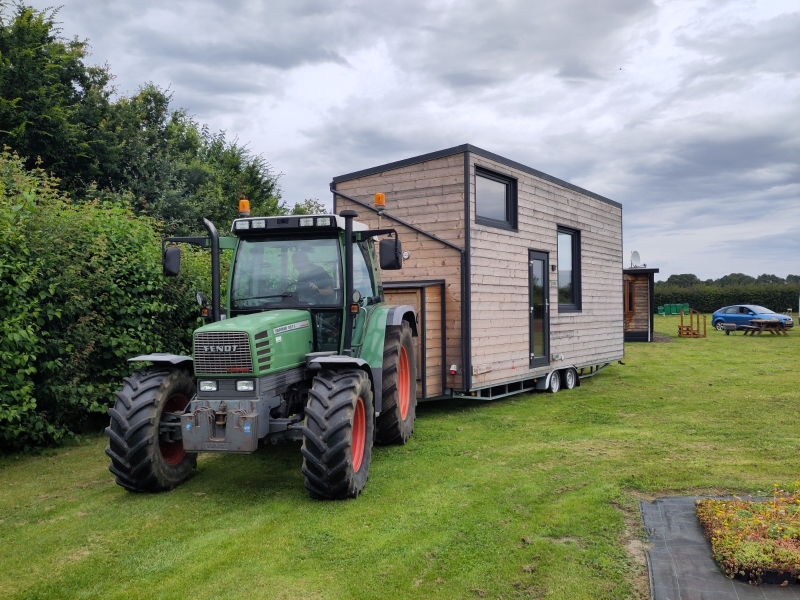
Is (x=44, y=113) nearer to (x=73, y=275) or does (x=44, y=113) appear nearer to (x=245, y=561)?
(x=73, y=275)

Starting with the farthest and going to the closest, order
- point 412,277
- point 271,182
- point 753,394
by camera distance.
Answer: point 271,182
point 753,394
point 412,277

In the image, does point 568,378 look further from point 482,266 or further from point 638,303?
point 638,303

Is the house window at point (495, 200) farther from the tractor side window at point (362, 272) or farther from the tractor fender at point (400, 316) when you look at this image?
the tractor side window at point (362, 272)

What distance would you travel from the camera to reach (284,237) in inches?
235

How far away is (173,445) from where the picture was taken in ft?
18.1

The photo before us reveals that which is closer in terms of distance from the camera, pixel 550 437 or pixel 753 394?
pixel 550 437

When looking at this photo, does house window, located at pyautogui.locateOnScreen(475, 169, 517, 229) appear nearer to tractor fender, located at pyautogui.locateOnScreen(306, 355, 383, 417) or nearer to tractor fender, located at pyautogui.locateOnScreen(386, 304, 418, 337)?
tractor fender, located at pyautogui.locateOnScreen(386, 304, 418, 337)

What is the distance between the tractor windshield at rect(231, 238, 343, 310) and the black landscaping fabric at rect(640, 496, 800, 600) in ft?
10.2

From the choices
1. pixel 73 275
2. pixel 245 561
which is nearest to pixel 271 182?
pixel 73 275

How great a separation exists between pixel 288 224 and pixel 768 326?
24943mm

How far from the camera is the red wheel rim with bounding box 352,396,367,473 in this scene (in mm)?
5271

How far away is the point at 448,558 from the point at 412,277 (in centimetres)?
549

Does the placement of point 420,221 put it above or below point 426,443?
above

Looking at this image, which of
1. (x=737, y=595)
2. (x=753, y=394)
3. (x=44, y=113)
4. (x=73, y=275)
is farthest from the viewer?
(x=44, y=113)
